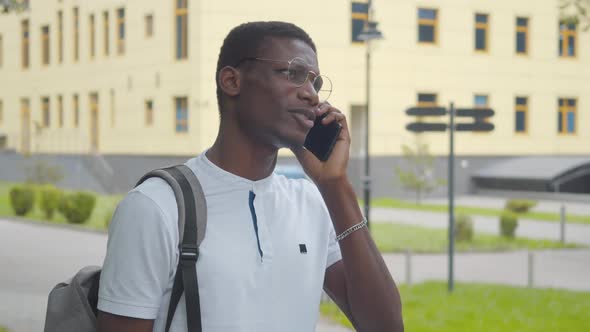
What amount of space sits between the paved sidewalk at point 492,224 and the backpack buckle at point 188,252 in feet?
62.9

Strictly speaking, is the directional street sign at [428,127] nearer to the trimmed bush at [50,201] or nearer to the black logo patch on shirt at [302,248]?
the black logo patch on shirt at [302,248]

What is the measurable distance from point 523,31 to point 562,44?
2.34 meters

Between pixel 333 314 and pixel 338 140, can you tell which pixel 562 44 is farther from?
pixel 338 140

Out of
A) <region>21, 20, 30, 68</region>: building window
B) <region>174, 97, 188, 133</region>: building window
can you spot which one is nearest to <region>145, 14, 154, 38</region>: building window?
<region>174, 97, 188, 133</region>: building window

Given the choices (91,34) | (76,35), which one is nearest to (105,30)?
(91,34)

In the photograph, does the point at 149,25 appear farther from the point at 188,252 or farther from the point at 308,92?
the point at 188,252

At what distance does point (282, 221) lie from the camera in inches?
96.3

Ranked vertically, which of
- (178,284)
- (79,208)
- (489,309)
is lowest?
(489,309)

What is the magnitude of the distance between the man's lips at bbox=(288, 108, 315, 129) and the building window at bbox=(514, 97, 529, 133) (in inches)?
1645

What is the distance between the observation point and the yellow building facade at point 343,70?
3728cm

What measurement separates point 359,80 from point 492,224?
581 inches

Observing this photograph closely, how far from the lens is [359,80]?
38781mm

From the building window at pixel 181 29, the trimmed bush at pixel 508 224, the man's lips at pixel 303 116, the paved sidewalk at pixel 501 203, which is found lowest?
the paved sidewalk at pixel 501 203

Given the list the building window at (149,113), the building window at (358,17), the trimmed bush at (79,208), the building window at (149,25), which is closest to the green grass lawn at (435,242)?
the trimmed bush at (79,208)
